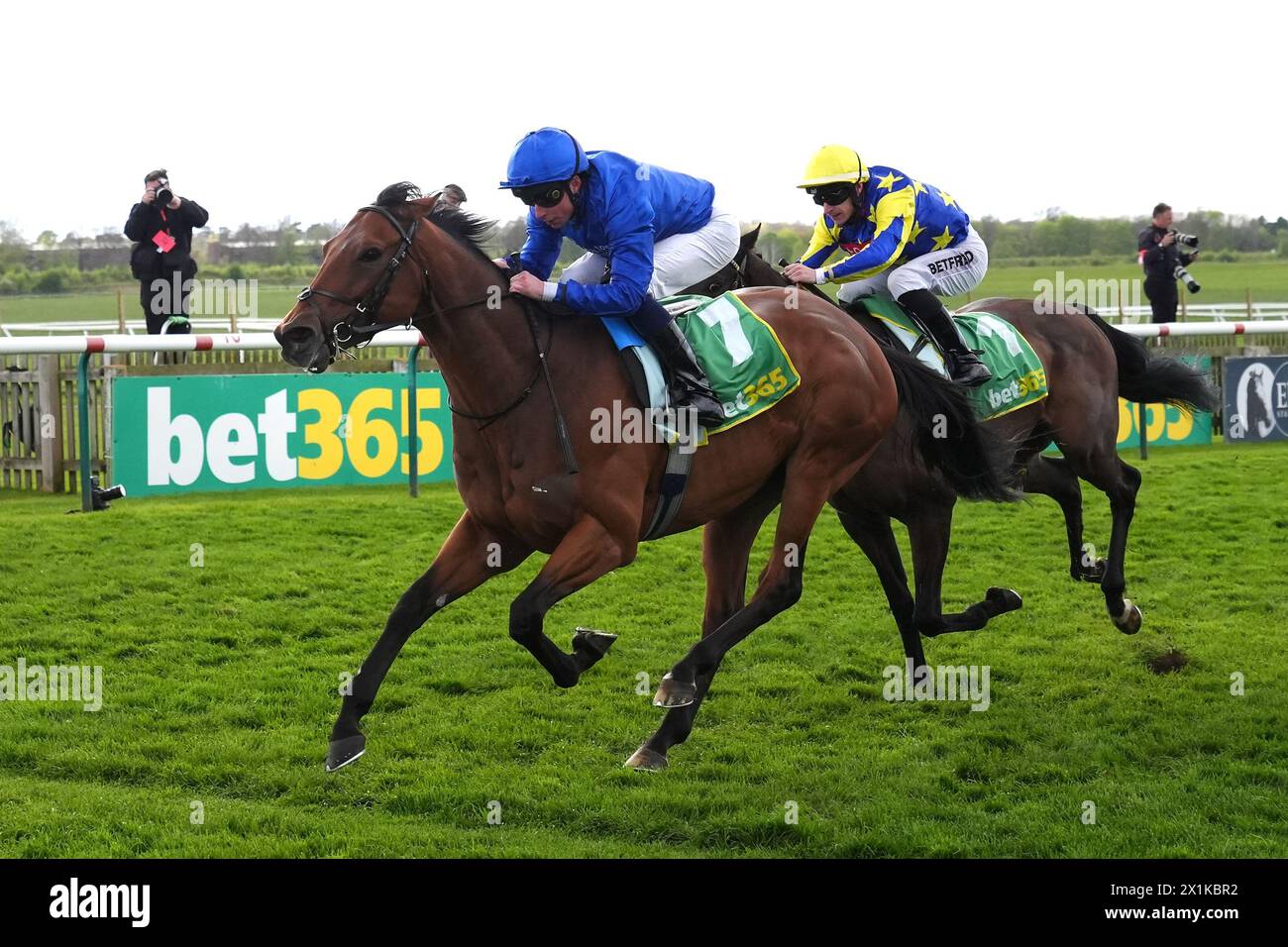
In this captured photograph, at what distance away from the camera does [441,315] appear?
4.72m

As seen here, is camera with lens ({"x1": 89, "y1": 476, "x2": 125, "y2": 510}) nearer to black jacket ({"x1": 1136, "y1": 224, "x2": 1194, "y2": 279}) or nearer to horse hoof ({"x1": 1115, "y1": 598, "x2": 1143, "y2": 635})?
horse hoof ({"x1": 1115, "y1": 598, "x2": 1143, "y2": 635})

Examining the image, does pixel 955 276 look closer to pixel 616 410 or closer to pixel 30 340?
pixel 616 410

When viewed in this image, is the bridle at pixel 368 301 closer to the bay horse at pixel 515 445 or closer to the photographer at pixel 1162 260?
the bay horse at pixel 515 445

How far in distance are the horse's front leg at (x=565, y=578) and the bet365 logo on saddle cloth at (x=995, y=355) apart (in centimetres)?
205

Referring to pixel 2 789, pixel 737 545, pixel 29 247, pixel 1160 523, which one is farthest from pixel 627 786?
pixel 29 247

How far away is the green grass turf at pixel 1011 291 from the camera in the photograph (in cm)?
3488

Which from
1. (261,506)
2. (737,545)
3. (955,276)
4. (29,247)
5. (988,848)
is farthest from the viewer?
(29,247)

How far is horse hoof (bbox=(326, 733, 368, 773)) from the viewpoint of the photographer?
15.1 ft

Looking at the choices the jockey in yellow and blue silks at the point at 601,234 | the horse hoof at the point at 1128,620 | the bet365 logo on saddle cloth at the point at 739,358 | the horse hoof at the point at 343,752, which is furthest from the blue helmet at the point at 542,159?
the horse hoof at the point at 1128,620

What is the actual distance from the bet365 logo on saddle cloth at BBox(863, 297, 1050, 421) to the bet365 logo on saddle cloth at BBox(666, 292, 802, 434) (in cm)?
126

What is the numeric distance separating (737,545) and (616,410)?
2.89 feet

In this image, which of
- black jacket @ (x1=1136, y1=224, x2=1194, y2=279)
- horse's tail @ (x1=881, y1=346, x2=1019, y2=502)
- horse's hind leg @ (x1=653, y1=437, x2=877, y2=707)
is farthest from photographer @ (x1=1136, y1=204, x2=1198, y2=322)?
horse's hind leg @ (x1=653, y1=437, x2=877, y2=707)

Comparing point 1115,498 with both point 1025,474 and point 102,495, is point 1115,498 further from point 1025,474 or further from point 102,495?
point 102,495

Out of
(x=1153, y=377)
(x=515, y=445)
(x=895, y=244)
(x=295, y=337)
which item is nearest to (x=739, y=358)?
(x=515, y=445)
